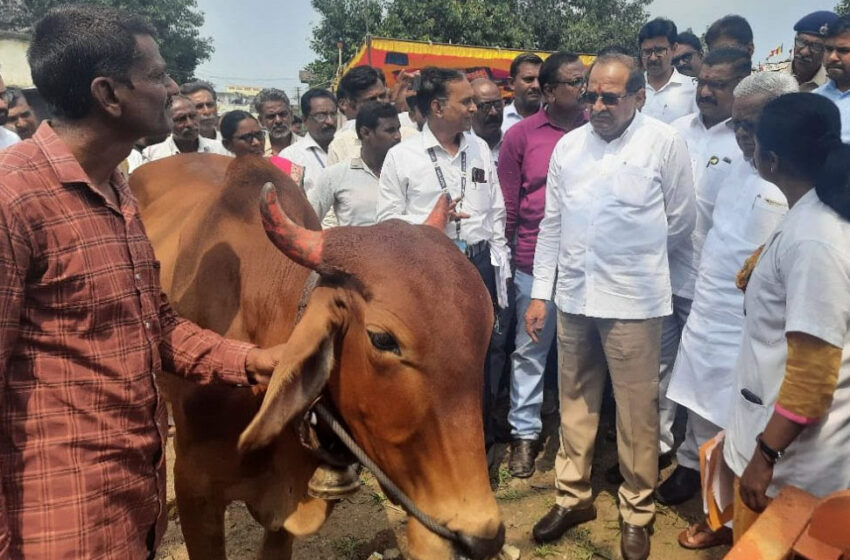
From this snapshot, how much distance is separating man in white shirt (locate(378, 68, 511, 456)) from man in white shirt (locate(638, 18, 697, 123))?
2264mm

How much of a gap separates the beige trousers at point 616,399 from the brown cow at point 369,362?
60.7 inches

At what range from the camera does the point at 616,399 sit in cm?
376

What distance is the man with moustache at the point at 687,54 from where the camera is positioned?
6434 millimetres

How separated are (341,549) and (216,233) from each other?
2.23 meters

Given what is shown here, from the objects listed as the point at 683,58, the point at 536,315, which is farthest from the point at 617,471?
the point at 683,58

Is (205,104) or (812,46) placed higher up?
(812,46)

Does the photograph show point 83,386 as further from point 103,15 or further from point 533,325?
point 533,325

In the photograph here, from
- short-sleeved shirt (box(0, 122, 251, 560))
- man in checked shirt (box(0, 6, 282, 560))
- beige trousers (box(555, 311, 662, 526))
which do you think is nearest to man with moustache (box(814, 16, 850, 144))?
beige trousers (box(555, 311, 662, 526))

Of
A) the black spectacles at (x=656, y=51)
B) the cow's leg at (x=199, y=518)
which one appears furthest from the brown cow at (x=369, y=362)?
the black spectacles at (x=656, y=51)

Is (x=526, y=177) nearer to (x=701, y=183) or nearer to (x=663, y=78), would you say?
(x=701, y=183)

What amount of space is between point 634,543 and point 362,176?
2975mm

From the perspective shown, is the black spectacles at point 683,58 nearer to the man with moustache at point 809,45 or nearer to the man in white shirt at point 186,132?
the man with moustache at point 809,45

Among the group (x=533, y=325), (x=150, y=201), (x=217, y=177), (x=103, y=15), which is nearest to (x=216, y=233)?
(x=103, y=15)

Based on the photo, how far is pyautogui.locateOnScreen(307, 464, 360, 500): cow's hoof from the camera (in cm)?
236
